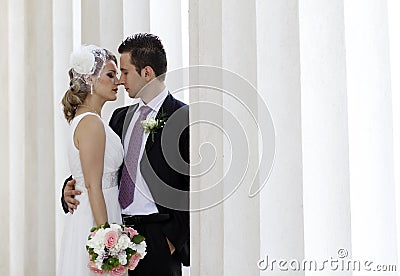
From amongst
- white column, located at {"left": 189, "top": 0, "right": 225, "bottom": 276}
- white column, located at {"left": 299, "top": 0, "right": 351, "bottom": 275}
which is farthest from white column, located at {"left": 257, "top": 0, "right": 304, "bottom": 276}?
white column, located at {"left": 189, "top": 0, "right": 225, "bottom": 276}

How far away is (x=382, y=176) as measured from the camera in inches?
91.9

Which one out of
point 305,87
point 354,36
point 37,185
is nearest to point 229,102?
point 305,87

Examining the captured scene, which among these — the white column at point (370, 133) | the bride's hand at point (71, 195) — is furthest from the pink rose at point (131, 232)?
the white column at point (370, 133)

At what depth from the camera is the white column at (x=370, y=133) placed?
232cm

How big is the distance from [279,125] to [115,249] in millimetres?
1073

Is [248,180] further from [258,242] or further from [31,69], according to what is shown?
[31,69]

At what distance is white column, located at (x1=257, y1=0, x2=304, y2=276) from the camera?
2627mm

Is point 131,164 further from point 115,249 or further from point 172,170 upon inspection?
point 115,249

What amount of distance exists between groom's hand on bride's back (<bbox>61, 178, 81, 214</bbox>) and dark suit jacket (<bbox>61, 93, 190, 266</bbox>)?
0.43 metres

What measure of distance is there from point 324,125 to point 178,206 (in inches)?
50.7

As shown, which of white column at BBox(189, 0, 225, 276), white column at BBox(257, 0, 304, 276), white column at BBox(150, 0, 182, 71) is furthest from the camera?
white column at BBox(150, 0, 182, 71)

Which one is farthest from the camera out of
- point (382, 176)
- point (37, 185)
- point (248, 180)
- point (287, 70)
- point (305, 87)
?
point (37, 185)

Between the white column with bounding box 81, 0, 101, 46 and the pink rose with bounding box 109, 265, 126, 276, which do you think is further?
the white column with bounding box 81, 0, 101, 46

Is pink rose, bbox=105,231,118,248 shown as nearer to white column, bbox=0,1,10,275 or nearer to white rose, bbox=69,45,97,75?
white rose, bbox=69,45,97,75
